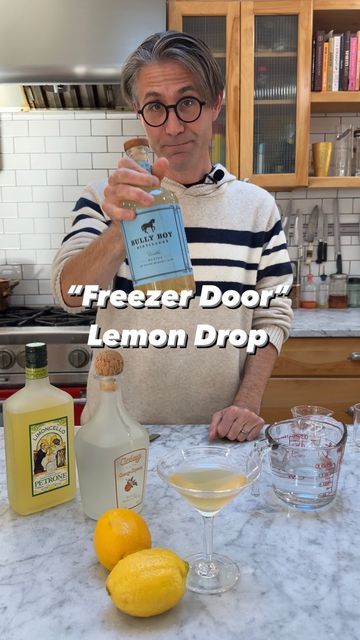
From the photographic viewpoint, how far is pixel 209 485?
28.3 inches

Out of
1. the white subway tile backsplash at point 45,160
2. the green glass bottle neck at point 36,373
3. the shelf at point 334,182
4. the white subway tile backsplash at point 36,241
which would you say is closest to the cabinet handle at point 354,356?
the shelf at point 334,182

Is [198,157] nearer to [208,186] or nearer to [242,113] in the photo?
[208,186]

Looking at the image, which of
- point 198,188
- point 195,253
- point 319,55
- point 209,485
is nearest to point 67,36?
point 319,55

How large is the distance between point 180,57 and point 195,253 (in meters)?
0.47

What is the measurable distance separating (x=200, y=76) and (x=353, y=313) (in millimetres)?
1776

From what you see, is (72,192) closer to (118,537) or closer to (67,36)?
(67,36)

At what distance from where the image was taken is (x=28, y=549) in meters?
0.76

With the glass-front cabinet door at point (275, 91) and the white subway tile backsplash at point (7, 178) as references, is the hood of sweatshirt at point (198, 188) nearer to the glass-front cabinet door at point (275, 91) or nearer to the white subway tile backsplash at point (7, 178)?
the glass-front cabinet door at point (275, 91)

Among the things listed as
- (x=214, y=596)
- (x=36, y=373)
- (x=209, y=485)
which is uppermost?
(x=36, y=373)

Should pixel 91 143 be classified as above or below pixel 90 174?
above

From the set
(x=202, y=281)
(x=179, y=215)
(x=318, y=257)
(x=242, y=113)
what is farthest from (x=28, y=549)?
(x=318, y=257)

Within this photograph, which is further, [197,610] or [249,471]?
[249,471]

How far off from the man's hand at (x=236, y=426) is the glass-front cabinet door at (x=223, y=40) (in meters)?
1.73

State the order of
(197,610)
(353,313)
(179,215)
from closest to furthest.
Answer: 1. (197,610)
2. (179,215)
3. (353,313)
